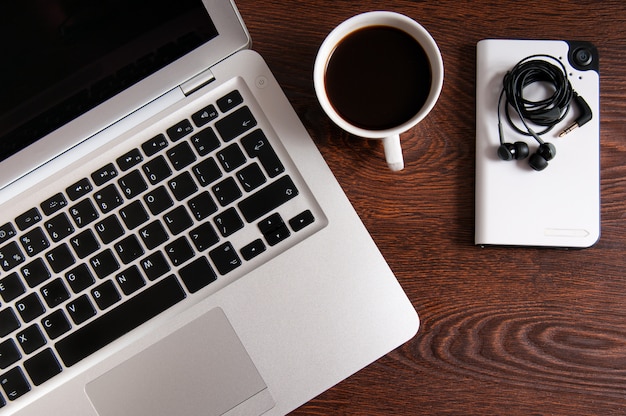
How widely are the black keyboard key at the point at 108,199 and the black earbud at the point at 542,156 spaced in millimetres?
437

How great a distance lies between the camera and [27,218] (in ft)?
2.04

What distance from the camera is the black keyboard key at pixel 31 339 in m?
0.60

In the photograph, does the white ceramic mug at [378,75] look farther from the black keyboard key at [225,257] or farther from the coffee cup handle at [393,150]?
the black keyboard key at [225,257]

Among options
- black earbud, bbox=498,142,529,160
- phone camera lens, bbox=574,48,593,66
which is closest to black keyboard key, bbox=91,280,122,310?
black earbud, bbox=498,142,529,160

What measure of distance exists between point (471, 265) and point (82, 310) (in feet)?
1.37

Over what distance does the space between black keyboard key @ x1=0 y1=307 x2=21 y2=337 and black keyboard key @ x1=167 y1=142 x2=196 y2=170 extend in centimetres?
23

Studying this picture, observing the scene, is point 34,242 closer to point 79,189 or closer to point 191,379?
point 79,189

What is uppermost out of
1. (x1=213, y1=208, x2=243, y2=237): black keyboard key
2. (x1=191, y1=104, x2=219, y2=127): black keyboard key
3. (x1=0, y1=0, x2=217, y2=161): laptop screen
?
(x1=0, y1=0, x2=217, y2=161): laptop screen

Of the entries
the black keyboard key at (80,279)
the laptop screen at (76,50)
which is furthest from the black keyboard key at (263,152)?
the black keyboard key at (80,279)

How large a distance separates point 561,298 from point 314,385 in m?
A: 0.28

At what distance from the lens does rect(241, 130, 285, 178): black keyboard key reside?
61 cm

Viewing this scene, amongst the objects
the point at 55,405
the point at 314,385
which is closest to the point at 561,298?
the point at 314,385

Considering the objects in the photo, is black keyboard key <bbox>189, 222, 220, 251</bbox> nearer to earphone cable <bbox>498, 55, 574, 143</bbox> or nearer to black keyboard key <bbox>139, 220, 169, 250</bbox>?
black keyboard key <bbox>139, 220, 169, 250</bbox>

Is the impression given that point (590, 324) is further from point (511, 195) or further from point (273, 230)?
point (273, 230)
